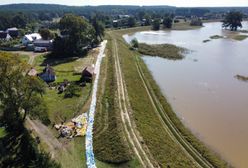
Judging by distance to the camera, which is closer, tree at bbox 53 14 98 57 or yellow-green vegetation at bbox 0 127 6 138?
yellow-green vegetation at bbox 0 127 6 138

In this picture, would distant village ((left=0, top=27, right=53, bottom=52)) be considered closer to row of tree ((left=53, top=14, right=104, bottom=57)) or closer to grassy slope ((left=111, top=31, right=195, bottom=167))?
row of tree ((left=53, top=14, right=104, bottom=57))

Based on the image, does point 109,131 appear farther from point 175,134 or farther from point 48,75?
point 48,75

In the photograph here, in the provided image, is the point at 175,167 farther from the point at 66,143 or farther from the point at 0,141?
the point at 0,141

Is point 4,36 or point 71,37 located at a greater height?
point 71,37

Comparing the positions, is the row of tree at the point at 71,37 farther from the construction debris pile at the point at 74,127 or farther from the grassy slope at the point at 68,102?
the construction debris pile at the point at 74,127

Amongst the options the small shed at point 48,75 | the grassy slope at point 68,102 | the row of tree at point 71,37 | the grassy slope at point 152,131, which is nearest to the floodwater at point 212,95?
the grassy slope at point 152,131

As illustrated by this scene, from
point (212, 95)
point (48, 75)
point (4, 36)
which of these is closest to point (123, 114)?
point (212, 95)

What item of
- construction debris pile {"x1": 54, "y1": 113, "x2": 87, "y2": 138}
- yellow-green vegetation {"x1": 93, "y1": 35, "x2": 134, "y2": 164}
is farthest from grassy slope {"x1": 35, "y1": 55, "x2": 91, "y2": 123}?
yellow-green vegetation {"x1": 93, "y1": 35, "x2": 134, "y2": 164}
